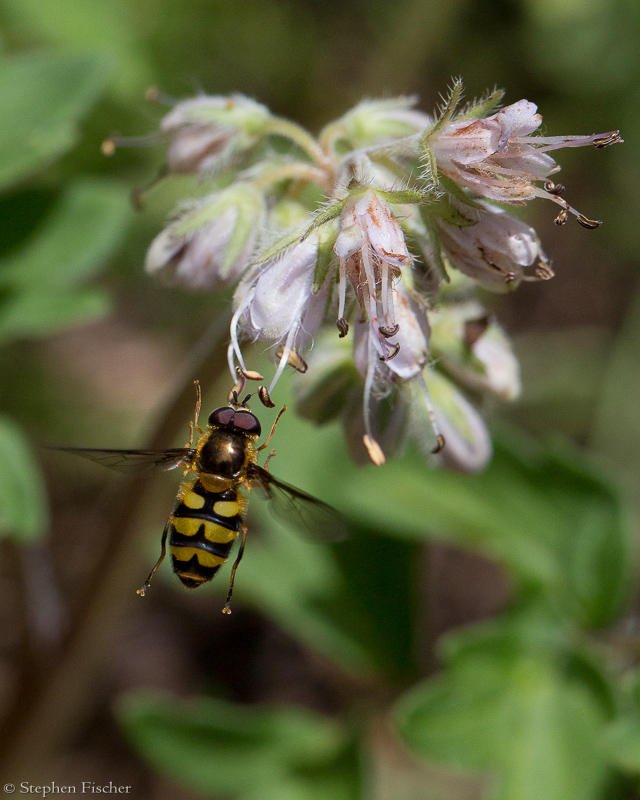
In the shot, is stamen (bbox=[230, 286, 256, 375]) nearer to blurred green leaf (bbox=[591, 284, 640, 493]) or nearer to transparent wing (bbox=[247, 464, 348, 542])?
transparent wing (bbox=[247, 464, 348, 542])

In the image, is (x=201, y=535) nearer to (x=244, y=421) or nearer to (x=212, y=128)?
(x=244, y=421)

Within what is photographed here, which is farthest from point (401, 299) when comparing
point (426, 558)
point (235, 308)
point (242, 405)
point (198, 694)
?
point (198, 694)

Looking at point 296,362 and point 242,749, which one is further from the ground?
point 296,362

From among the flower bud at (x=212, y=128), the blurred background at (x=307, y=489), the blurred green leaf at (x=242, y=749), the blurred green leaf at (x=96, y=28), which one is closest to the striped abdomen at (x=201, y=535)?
the blurred background at (x=307, y=489)

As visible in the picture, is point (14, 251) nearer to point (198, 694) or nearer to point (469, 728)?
point (469, 728)

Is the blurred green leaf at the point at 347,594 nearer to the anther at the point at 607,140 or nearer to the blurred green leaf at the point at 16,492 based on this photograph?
the blurred green leaf at the point at 16,492

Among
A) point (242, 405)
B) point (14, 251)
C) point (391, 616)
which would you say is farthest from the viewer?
point (391, 616)

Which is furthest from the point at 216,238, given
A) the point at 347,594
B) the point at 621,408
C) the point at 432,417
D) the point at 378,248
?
the point at 621,408
